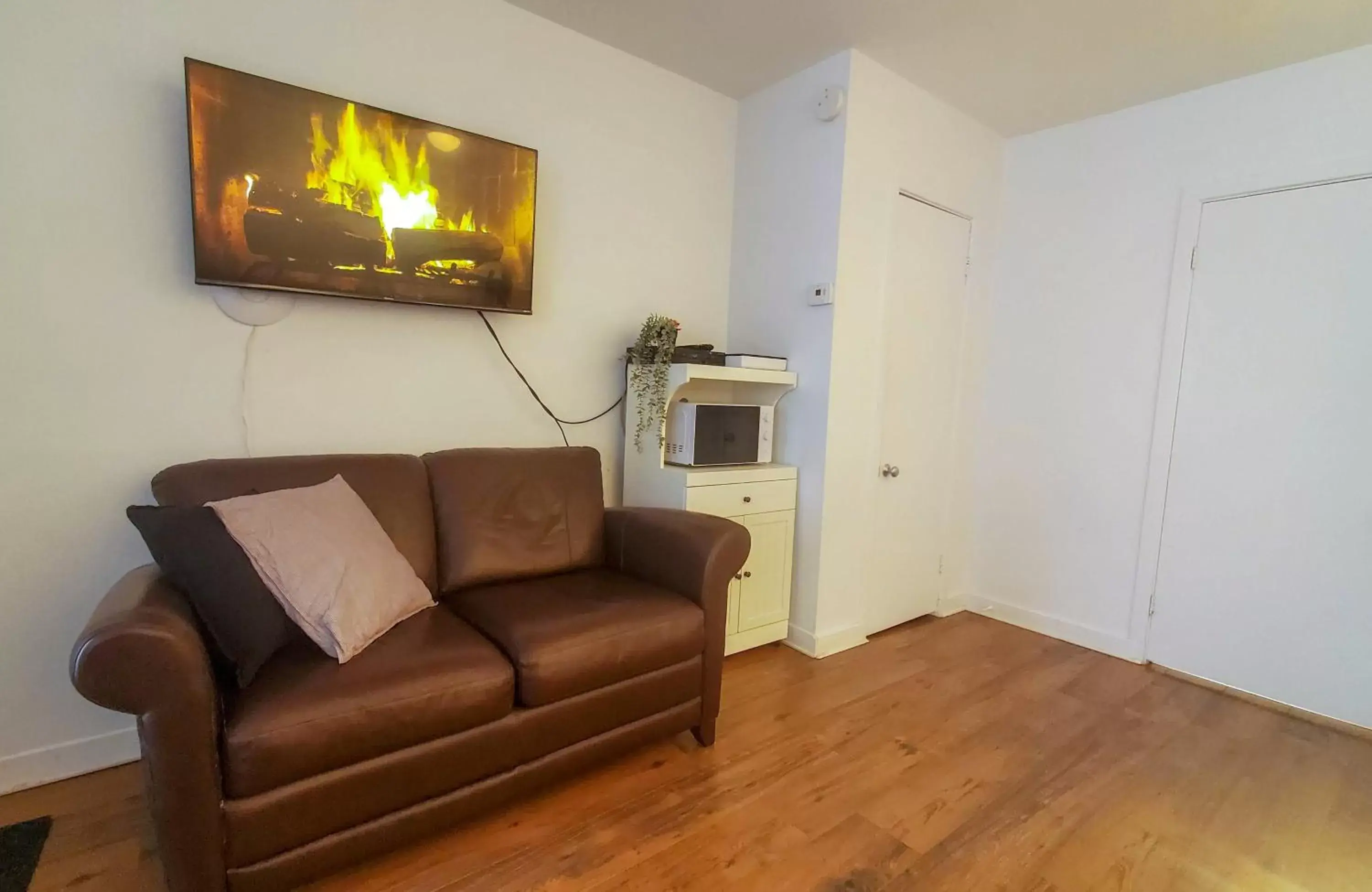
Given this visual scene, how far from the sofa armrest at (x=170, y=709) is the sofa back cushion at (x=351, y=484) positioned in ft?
1.59

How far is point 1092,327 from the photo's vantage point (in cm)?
311

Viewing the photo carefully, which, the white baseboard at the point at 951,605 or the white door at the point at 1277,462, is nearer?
the white door at the point at 1277,462

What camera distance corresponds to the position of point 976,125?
324 cm

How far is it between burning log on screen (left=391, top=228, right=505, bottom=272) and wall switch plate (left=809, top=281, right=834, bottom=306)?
131cm

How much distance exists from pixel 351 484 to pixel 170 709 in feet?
2.76

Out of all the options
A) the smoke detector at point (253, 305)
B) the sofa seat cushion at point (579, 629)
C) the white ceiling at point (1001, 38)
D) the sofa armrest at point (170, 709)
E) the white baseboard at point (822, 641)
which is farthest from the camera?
the white baseboard at point (822, 641)

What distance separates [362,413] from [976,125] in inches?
127

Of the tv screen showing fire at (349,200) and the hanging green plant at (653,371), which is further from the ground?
the tv screen showing fire at (349,200)

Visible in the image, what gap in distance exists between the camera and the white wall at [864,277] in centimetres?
272

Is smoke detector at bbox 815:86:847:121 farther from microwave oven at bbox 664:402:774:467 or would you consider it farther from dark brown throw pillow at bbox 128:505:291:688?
dark brown throw pillow at bbox 128:505:291:688

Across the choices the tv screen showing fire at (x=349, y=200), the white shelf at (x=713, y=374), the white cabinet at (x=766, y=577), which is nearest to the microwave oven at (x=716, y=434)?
the white shelf at (x=713, y=374)

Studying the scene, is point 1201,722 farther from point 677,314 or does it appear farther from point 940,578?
point 677,314

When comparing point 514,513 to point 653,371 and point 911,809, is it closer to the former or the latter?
point 653,371

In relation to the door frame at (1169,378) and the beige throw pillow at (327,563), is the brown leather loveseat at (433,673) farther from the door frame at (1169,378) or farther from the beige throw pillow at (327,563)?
the door frame at (1169,378)
